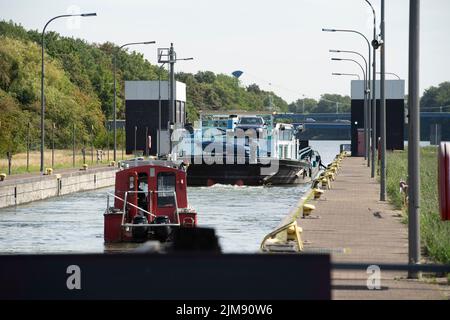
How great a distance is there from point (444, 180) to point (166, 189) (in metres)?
20.0

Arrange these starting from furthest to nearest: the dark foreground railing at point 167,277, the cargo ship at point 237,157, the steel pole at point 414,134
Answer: the cargo ship at point 237,157
the steel pole at point 414,134
the dark foreground railing at point 167,277

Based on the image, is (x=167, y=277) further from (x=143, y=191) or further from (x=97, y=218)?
(x=97, y=218)

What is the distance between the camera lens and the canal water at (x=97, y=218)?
34.2m

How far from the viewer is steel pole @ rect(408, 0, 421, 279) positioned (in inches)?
747

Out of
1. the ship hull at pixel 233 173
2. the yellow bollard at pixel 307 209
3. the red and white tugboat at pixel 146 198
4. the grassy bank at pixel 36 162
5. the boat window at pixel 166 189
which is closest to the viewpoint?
the yellow bollard at pixel 307 209

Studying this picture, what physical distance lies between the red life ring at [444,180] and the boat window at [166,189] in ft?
62.9

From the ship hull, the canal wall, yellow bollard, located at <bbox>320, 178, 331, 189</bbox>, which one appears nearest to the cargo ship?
the ship hull

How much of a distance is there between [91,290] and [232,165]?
6217 centimetres

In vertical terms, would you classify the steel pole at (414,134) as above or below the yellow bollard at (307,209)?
above

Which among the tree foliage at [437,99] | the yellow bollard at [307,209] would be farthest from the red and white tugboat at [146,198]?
the tree foliage at [437,99]

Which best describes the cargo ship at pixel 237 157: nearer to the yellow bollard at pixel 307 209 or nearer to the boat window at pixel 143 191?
the boat window at pixel 143 191

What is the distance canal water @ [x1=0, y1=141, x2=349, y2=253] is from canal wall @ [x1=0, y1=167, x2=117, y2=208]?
Result: 1.79 ft

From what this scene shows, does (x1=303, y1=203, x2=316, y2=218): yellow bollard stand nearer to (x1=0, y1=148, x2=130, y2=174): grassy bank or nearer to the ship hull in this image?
(x1=0, y1=148, x2=130, y2=174): grassy bank

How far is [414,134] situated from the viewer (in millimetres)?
19188
